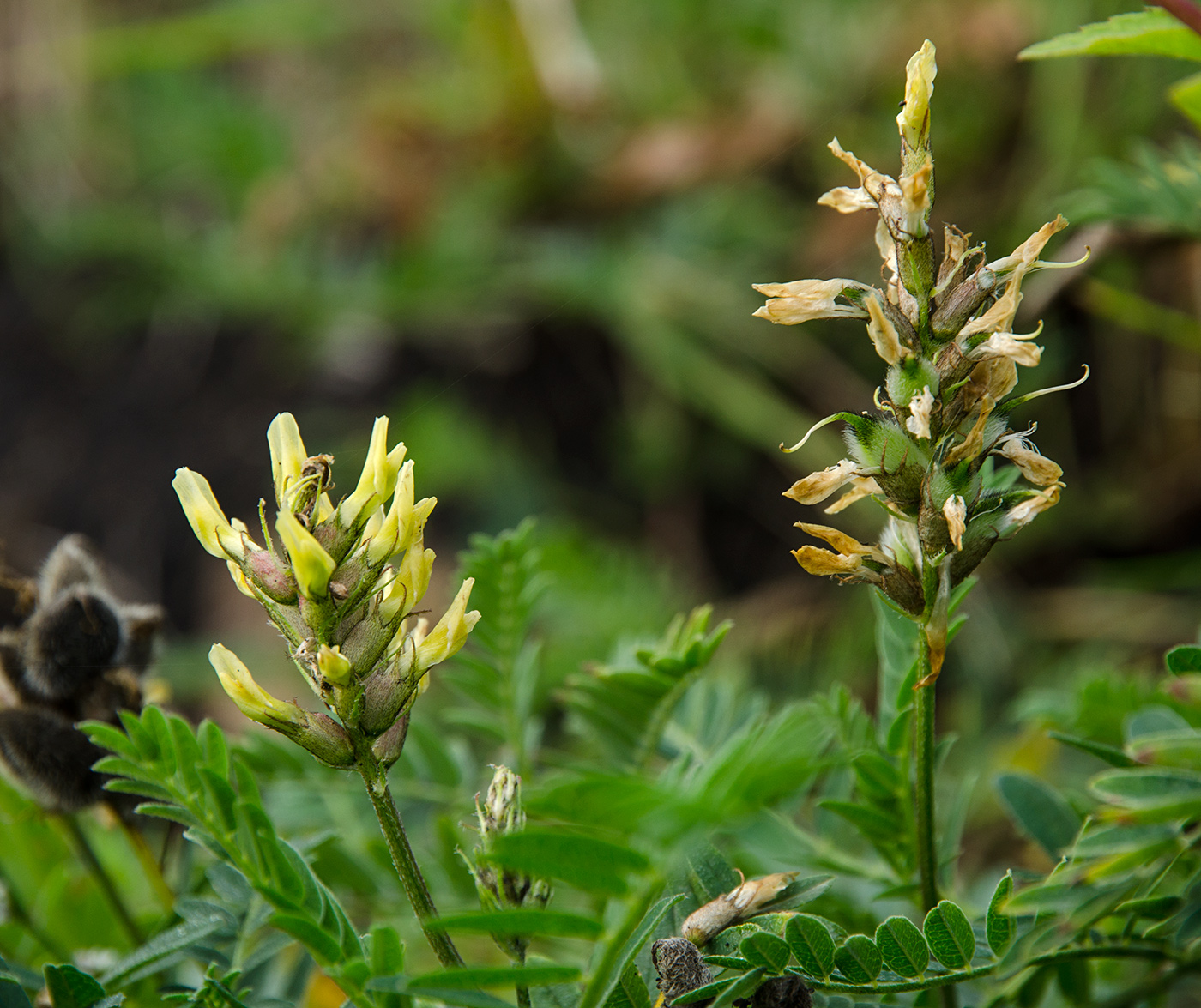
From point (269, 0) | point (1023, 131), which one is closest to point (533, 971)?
point (1023, 131)

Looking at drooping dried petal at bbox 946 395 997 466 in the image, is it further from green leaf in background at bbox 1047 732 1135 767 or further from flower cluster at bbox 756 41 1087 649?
green leaf in background at bbox 1047 732 1135 767

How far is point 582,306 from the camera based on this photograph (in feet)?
6.03

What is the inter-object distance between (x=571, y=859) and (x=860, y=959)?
5.9 inches

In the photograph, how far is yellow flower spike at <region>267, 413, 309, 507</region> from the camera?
0.39 meters

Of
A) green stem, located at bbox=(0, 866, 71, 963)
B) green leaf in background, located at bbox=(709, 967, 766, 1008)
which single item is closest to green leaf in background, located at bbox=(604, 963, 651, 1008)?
green leaf in background, located at bbox=(709, 967, 766, 1008)

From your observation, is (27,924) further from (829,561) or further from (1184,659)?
(1184,659)

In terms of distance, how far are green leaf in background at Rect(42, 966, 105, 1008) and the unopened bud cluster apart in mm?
178

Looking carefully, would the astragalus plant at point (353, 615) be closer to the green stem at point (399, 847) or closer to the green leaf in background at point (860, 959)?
the green stem at point (399, 847)

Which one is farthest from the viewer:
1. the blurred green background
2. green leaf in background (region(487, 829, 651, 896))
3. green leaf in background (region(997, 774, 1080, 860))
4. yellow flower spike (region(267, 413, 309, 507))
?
the blurred green background

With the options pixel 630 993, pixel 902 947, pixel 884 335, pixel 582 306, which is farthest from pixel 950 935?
pixel 582 306

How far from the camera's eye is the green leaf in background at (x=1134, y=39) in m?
0.45

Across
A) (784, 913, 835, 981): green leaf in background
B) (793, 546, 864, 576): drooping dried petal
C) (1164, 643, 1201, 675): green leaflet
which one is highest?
(793, 546, 864, 576): drooping dried petal

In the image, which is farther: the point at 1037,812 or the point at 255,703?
the point at 1037,812

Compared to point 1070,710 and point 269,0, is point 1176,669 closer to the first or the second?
point 1070,710
